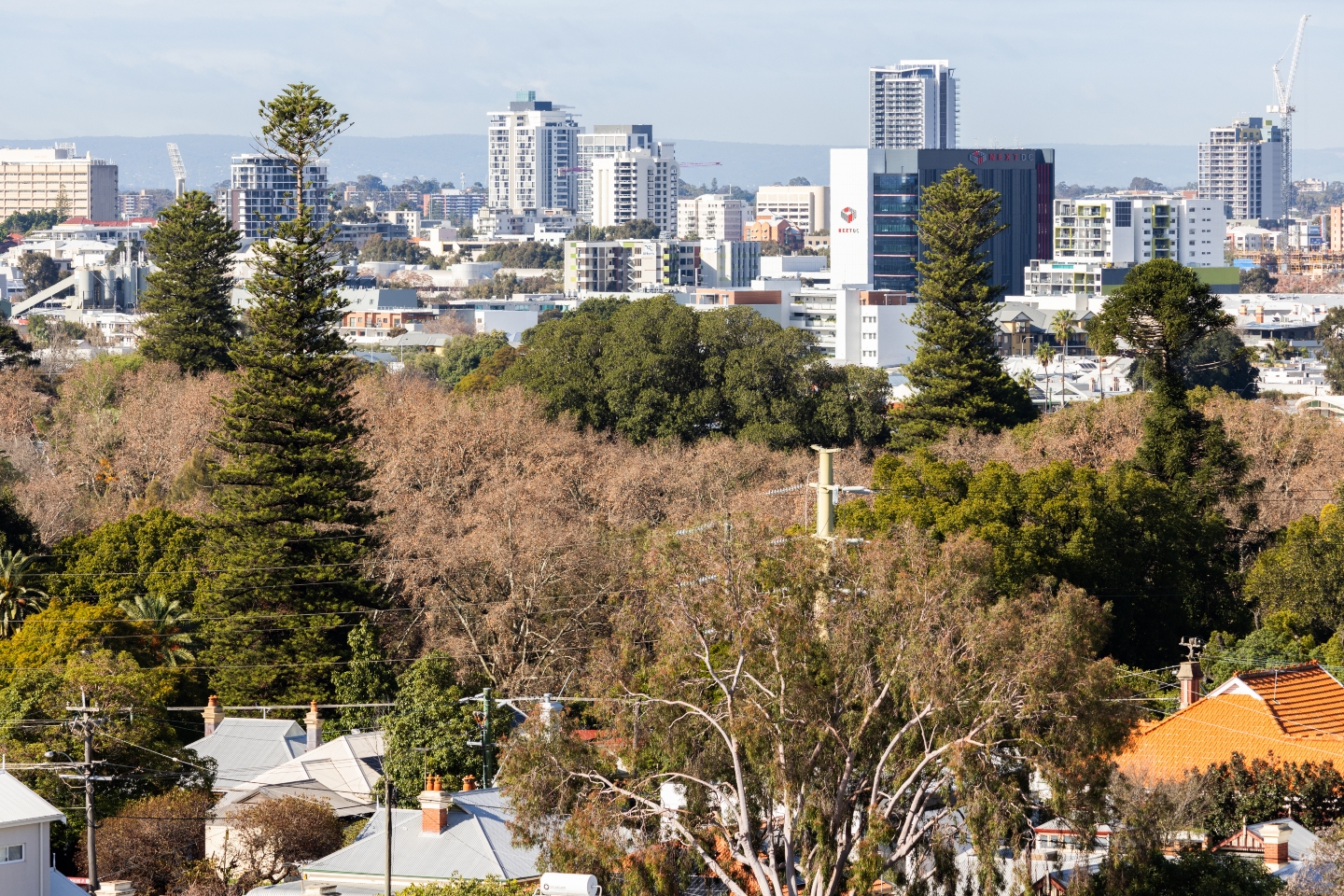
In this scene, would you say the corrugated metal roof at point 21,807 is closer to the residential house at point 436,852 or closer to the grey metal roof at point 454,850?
the residential house at point 436,852

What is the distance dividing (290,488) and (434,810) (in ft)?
48.1

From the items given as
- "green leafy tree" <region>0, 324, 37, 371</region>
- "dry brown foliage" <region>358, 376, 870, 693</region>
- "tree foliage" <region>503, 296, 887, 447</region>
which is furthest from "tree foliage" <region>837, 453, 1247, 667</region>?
"green leafy tree" <region>0, 324, 37, 371</region>

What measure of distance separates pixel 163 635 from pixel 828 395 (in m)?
22.7

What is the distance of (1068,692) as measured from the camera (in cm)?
1709

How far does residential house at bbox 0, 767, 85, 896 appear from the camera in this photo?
73.4 feet

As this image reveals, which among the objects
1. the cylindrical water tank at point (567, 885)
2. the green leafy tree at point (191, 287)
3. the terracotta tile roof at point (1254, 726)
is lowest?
the terracotta tile roof at point (1254, 726)

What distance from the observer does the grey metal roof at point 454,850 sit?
2136 centimetres

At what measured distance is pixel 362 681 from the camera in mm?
32531

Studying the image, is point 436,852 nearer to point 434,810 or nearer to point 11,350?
point 434,810

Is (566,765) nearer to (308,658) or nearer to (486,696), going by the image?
(486,696)

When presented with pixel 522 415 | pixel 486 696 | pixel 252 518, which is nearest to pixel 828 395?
pixel 522 415

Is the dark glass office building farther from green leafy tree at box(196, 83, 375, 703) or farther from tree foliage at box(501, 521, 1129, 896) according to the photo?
tree foliage at box(501, 521, 1129, 896)

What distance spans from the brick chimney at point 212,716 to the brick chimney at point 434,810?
880 cm

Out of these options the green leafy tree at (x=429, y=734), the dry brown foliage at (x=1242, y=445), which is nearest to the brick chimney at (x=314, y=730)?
the green leafy tree at (x=429, y=734)
